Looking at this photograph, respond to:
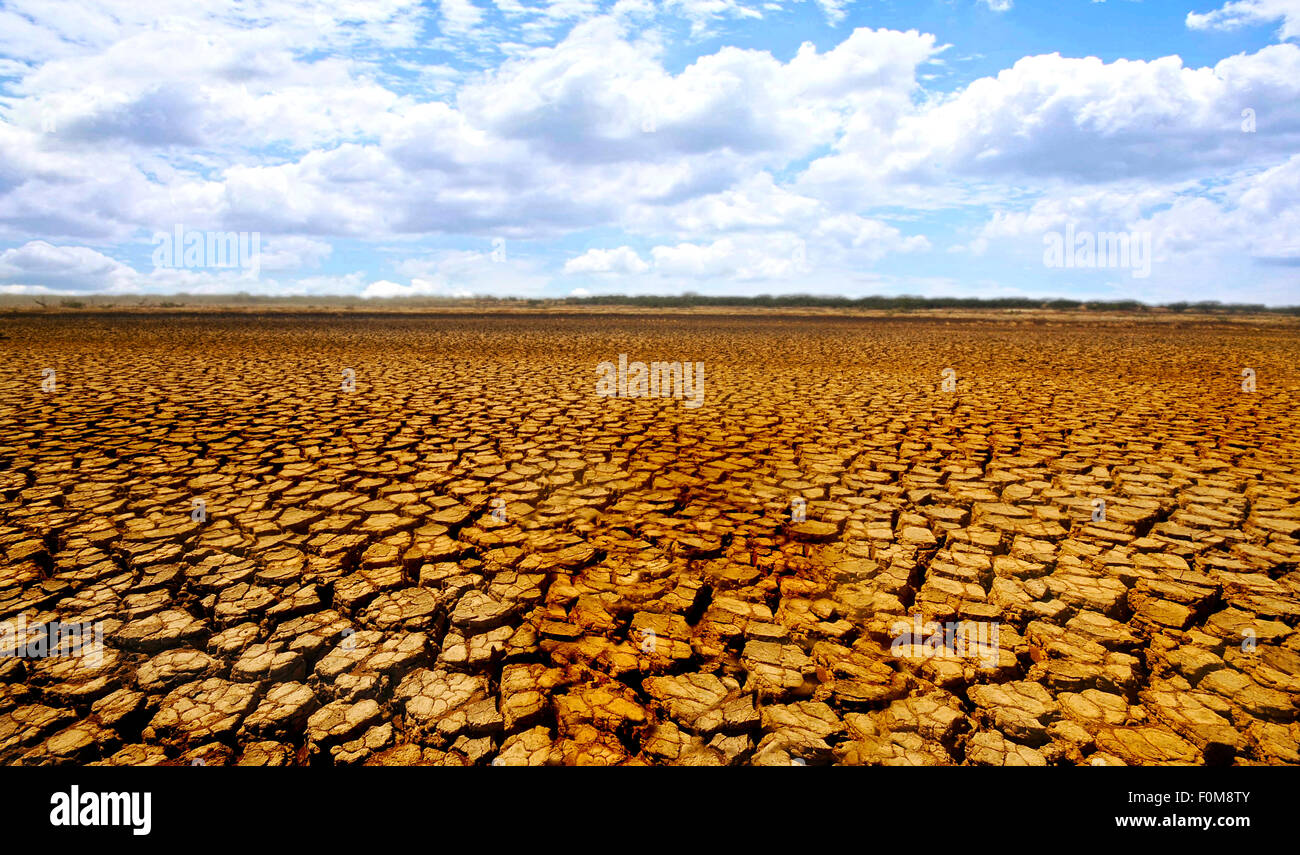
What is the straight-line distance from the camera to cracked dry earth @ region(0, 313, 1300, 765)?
1596 mm

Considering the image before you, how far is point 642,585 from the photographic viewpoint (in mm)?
2385

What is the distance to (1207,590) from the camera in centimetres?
233

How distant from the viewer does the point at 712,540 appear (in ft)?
9.22

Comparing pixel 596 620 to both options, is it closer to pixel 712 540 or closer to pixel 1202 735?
pixel 712 540

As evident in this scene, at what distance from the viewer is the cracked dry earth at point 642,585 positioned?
62.8 inches
